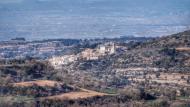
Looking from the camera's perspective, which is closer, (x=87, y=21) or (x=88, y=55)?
(x=88, y=55)

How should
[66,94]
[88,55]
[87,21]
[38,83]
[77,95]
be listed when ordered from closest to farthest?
1. [77,95]
2. [66,94]
3. [38,83]
4. [88,55]
5. [87,21]

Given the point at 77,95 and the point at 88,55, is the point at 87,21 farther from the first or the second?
the point at 77,95

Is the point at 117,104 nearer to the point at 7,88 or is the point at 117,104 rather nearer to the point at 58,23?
the point at 7,88

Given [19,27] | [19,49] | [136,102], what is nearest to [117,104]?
[136,102]

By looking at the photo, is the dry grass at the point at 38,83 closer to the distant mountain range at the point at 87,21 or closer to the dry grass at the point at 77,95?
the dry grass at the point at 77,95

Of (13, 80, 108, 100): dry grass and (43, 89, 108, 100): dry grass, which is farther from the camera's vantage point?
(13, 80, 108, 100): dry grass

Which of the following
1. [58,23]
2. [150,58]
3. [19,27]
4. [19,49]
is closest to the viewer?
[150,58]

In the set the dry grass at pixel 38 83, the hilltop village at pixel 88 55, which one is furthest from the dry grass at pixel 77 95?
the hilltop village at pixel 88 55

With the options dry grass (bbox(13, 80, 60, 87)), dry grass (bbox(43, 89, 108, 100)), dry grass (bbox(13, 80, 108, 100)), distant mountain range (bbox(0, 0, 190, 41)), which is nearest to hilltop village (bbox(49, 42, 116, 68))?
dry grass (bbox(13, 80, 60, 87))

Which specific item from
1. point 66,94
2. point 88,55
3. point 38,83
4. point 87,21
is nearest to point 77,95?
point 66,94

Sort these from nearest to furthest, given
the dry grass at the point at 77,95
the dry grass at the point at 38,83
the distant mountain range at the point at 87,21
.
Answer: the dry grass at the point at 77,95 → the dry grass at the point at 38,83 → the distant mountain range at the point at 87,21

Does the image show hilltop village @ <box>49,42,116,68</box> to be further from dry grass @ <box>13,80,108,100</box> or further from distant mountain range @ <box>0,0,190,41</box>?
distant mountain range @ <box>0,0,190,41</box>
